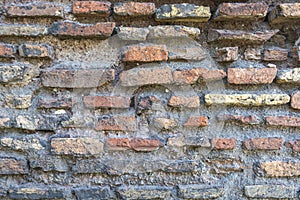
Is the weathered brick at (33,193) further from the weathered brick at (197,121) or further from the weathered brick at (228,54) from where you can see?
the weathered brick at (228,54)

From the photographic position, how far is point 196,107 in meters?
1.14

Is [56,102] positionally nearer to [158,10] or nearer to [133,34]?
[133,34]

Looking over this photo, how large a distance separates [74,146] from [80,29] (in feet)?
1.37

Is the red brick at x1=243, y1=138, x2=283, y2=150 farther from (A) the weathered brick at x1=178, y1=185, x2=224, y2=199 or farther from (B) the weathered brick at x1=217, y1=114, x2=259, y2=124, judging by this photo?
(A) the weathered brick at x1=178, y1=185, x2=224, y2=199

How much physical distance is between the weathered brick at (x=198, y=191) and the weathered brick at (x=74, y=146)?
1.15ft

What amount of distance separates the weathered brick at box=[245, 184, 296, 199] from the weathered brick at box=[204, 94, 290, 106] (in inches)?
12.0

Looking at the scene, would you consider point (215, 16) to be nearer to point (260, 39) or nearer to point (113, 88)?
point (260, 39)

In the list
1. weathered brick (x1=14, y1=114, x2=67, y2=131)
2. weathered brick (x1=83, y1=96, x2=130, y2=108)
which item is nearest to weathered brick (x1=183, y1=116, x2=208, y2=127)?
Answer: weathered brick (x1=83, y1=96, x2=130, y2=108)

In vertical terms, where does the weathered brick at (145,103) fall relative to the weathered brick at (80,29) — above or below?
below

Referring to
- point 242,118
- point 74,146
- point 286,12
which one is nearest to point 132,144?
point 74,146

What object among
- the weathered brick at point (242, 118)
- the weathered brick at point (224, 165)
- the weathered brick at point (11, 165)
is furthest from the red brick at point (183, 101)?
the weathered brick at point (11, 165)

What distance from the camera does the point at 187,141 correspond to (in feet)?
3.71

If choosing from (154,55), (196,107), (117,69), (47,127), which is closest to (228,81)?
(196,107)

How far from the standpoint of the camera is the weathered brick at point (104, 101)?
111 cm
